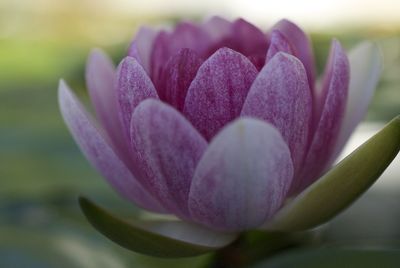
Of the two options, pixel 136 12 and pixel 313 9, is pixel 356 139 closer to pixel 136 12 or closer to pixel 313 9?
pixel 313 9

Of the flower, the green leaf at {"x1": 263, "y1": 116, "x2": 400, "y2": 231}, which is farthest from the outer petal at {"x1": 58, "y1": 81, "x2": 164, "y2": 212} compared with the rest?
the green leaf at {"x1": 263, "y1": 116, "x2": 400, "y2": 231}

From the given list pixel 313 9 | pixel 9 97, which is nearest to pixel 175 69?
pixel 9 97

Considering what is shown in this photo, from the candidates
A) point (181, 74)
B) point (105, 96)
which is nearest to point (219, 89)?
point (181, 74)

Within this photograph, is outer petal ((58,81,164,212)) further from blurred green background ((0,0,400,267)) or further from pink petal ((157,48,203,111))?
blurred green background ((0,0,400,267))

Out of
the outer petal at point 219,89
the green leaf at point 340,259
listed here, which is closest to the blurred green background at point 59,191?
the green leaf at point 340,259

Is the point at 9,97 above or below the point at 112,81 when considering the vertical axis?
below

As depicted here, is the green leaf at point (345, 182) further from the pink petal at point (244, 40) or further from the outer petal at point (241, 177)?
the pink petal at point (244, 40)

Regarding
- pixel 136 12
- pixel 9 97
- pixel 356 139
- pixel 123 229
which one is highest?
pixel 123 229
